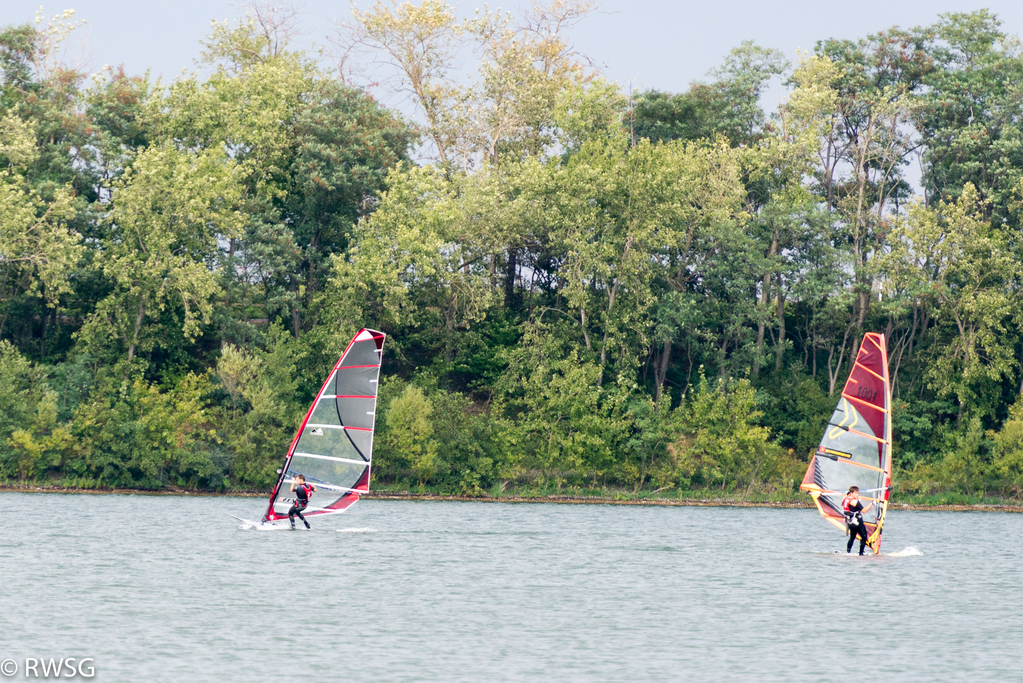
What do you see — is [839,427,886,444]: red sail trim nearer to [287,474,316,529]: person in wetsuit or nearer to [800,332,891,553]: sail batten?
[800,332,891,553]: sail batten

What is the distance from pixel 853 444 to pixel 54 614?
2059 centimetres

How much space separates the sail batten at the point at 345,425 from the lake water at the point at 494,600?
214 centimetres

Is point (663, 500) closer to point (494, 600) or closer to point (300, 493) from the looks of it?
point (300, 493)

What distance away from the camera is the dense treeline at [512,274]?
56969 mm

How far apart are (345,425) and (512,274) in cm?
2994

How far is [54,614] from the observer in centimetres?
2517

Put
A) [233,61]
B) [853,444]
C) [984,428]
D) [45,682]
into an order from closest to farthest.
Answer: [45,682], [853,444], [984,428], [233,61]

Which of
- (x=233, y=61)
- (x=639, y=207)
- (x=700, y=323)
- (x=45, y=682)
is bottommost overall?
(x=45, y=682)

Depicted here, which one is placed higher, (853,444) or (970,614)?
(853,444)

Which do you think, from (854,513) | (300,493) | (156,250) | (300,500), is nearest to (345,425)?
(300,493)

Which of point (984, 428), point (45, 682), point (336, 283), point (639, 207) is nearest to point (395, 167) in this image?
point (336, 283)

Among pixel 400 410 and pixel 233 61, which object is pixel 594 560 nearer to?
pixel 400 410

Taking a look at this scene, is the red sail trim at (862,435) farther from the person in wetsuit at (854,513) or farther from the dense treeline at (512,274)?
the dense treeline at (512,274)

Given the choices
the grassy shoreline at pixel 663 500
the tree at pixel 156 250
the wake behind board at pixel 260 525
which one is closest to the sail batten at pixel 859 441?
the wake behind board at pixel 260 525
